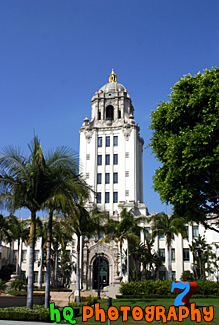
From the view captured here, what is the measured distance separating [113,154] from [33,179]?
49.7 meters

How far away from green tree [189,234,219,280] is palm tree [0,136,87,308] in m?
32.1

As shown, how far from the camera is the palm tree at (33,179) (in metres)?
21.0

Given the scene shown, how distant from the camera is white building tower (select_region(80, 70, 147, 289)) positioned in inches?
2645

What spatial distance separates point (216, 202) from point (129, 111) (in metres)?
55.2

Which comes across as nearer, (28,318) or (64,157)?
(28,318)

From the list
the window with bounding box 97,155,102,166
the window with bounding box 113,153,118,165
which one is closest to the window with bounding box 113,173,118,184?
the window with bounding box 113,153,118,165

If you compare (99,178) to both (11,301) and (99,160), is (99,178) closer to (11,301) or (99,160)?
(99,160)

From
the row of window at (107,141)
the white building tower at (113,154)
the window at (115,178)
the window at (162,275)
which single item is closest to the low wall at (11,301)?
the window at (162,275)

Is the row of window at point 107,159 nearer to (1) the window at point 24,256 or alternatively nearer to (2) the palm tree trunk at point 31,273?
(1) the window at point 24,256

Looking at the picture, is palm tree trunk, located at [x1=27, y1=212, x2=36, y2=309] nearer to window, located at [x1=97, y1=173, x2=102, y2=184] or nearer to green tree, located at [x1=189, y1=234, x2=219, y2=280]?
green tree, located at [x1=189, y1=234, x2=219, y2=280]

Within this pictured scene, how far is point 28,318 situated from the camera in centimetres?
1922

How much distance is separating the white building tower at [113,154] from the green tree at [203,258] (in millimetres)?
14489

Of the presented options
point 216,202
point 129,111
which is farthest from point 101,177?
point 216,202

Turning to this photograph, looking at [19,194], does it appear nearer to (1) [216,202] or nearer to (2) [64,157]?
(2) [64,157]
